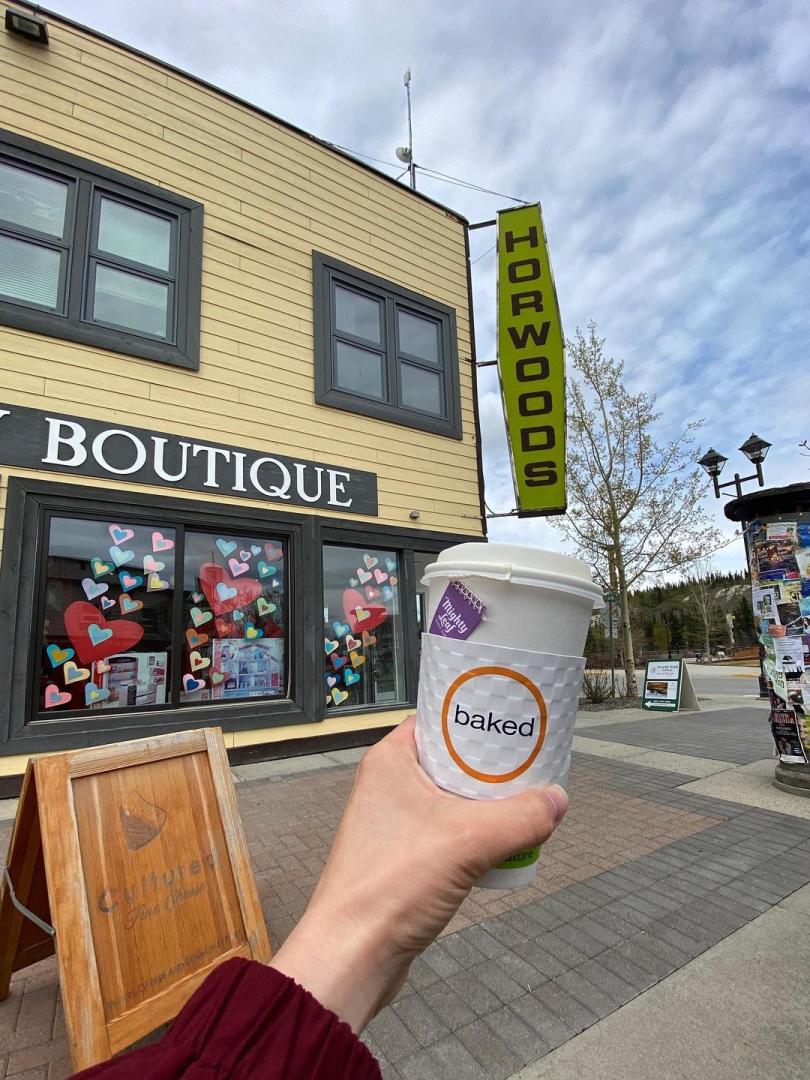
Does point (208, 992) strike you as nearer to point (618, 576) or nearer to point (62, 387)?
point (62, 387)

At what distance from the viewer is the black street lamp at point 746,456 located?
13469 millimetres

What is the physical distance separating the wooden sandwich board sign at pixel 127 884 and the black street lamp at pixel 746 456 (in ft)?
47.0

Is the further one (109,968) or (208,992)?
(109,968)

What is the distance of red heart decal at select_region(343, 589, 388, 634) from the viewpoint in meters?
7.66

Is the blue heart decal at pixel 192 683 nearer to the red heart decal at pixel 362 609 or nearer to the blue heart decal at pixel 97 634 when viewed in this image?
the blue heart decal at pixel 97 634

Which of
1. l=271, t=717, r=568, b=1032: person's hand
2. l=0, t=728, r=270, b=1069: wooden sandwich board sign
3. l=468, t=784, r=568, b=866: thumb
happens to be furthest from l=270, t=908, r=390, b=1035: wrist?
l=0, t=728, r=270, b=1069: wooden sandwich board sign

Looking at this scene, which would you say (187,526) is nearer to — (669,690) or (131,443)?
(131,443)

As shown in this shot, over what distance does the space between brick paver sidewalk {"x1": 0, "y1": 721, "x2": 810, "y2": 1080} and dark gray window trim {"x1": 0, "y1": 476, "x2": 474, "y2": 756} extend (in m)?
1.07

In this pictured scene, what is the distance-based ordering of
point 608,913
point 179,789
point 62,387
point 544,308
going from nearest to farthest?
point 179,789 < point 608,913 < point 62,387 < point 544,308

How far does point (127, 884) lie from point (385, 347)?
768 cm

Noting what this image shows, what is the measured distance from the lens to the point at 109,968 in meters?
2.08

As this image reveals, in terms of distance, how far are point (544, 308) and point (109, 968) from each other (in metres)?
8.24

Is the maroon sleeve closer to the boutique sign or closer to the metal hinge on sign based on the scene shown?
the metal hinge on sign

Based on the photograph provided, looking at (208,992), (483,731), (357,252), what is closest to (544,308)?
(357,252)
